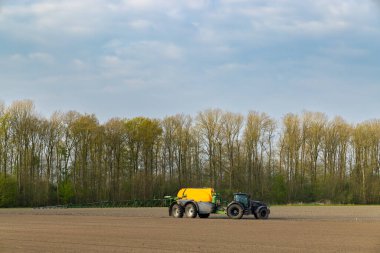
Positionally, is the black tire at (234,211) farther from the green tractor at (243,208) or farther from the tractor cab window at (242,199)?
the tractor cab window at (242,199)

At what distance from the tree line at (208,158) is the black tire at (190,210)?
A: 44855 mm

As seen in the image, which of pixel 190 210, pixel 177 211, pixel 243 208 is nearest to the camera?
pixel 243 208

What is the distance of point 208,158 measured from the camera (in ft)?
311

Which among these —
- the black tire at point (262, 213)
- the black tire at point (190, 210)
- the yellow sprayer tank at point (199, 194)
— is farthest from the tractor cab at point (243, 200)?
the black tire at point (190, 210)

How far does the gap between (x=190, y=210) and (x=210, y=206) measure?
5.67 ft

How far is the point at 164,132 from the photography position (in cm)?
9419

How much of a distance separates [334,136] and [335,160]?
501 centimetres

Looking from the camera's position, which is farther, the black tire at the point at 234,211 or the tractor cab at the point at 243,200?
the tractor cab at the point at 243,200

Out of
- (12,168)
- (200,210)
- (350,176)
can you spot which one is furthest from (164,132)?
(200,210)

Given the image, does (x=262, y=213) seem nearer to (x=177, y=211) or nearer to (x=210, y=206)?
(x=210, y=206)

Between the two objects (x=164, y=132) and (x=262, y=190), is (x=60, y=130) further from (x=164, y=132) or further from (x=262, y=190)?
(x=262, y=190)

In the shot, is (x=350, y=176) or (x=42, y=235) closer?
(x=42, y=235)

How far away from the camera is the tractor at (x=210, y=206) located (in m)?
40.9

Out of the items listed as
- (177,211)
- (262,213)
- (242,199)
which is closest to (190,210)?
(177,211)
